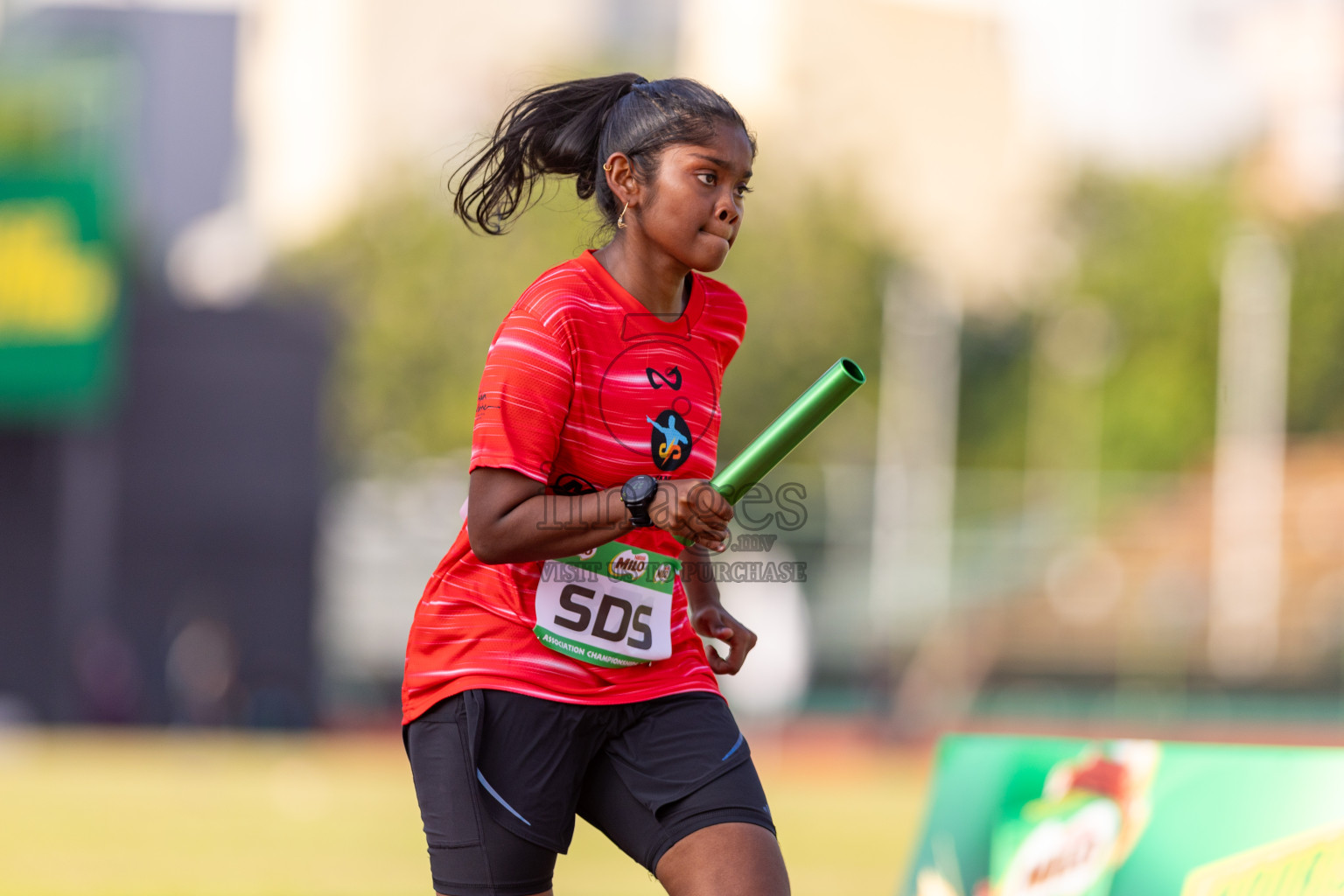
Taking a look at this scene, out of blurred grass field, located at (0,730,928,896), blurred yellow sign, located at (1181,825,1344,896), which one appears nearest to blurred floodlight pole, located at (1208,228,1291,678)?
blurred grass field, located at (0,730,928,896)

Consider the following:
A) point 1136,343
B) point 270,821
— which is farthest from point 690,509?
point 1136,343

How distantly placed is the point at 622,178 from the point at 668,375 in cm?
39

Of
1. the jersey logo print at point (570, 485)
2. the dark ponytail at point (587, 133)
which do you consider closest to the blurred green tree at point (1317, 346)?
the dark ponytail at point (587, 133)

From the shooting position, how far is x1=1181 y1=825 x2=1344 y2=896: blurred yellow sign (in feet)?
12.4

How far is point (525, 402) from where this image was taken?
10.2ft

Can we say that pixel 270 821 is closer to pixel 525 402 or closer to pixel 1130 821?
pixel 1130 821

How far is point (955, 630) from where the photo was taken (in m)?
24.9

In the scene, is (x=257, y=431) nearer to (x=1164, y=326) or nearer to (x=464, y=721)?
(x=464, y=721)

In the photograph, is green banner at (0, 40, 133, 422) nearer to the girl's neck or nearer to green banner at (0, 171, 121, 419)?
green banner at (0, 171, 121, 419)

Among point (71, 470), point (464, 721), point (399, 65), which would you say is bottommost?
point (71, 470)

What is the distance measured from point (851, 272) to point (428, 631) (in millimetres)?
44193

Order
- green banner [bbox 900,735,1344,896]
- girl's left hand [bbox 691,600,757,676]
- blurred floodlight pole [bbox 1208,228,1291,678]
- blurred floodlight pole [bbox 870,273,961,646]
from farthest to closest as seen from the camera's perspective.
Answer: blurred floodlight pole [bbox 1208,228,1291,678]
blurred floodlight pole [bbox 870,273,961,646]
green banner [bbox 900,735,1344,896]
girl's left hand [bbox 691,600,757,676]

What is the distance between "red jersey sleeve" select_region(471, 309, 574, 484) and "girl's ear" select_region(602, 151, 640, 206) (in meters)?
0.33

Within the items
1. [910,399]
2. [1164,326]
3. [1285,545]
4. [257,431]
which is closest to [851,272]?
[910,399]
